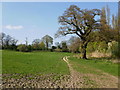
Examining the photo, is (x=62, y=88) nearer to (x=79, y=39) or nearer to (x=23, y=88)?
(x=23, y=88)

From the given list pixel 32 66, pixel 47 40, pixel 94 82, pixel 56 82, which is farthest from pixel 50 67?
pixel 47 40

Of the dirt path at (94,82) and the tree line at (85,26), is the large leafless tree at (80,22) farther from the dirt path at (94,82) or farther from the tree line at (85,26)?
the dirt path at (94,82)

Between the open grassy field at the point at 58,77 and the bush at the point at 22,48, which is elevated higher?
the bush at the point at 22,48

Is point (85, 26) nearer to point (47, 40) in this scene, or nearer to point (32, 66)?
point (32, 66)

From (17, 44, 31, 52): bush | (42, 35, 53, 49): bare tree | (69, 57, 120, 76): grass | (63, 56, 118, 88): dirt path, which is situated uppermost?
(42, 35, 53, 49): bare tree

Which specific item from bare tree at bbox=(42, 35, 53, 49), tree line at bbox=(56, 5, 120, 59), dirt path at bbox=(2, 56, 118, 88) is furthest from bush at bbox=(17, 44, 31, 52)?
dirt path at bbox=(2, 56, 118, 88)

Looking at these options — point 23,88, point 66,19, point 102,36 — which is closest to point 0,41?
point 66,19

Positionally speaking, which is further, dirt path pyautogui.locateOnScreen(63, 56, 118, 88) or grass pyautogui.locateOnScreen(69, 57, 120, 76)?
grass pyautogui.locateOnScreen(69, 57, 120, 76)

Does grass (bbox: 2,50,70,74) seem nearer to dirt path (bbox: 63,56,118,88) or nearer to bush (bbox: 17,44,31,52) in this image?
dirt path (bbox: 63,56,118,88)

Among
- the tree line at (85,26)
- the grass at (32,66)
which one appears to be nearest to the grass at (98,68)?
the grass at (32,66)

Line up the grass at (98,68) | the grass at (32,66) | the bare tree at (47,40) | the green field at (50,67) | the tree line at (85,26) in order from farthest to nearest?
the bare tree at (47,40) → the tree line at (85,26) → the grass at (98,68) → the green field at (50,67) → the grass at (32,66)

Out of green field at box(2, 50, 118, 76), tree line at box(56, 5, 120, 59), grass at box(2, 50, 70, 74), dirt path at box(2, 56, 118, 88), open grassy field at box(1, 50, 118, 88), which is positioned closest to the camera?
dirt path at box(2, 56, 118, 88)

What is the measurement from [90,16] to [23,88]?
54.9ft

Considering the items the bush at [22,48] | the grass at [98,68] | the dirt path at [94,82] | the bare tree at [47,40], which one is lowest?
the grass at [98,68]
